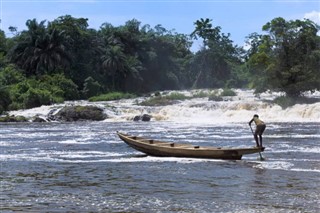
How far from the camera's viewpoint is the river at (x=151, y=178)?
11328 millimetres

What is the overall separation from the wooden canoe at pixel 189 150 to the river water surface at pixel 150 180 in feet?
0.80

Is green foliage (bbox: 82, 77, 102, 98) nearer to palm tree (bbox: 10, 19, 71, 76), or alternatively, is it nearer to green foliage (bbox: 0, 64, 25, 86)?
palm tree (bbox: 10, 19, 71, 76)

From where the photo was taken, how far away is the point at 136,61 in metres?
76.2

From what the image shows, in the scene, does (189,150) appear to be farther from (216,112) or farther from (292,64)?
(292,64)

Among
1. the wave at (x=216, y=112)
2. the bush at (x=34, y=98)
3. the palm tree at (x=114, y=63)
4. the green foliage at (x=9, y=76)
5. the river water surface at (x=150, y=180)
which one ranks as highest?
the palm tree at (x=114, y=63)

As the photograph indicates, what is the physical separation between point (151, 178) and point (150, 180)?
1.10 ft

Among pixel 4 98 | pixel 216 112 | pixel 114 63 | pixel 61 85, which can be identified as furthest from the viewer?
pixel 114 63

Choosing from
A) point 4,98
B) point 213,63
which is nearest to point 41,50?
point 4,98

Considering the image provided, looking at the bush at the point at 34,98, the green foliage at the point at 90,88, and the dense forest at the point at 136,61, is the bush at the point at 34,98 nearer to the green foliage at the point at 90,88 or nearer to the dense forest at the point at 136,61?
the dense forest at the point at 136,61

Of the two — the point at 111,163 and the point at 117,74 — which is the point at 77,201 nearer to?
the point at 111,163

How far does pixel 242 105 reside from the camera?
43.9m

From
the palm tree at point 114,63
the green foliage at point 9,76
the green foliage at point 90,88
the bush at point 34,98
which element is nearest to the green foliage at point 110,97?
the green foliage at point 90,88

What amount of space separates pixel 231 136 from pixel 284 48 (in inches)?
854

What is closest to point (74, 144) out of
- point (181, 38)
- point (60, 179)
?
point (60, 179)
